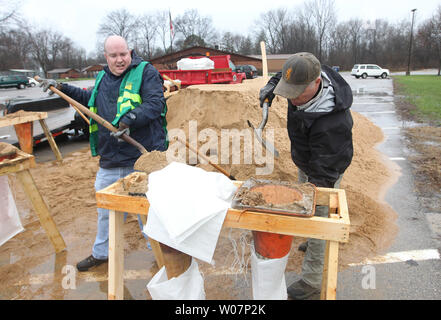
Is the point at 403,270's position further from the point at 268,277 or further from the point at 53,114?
the point at 53,114

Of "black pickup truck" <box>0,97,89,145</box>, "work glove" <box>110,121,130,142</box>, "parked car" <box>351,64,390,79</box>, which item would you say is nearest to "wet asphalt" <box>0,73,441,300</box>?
"work glove" <box>110,121,130,142</box>

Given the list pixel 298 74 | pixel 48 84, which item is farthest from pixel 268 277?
pixel 48 84

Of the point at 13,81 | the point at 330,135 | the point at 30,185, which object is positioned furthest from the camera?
the point at 13,81

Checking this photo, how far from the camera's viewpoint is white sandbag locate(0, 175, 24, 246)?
296cm

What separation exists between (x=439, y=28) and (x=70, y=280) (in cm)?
4392

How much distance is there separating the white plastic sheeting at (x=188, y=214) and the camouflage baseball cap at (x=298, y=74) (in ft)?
2.67

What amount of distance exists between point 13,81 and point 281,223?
34334 mm

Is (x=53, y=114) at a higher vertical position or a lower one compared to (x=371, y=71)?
lower

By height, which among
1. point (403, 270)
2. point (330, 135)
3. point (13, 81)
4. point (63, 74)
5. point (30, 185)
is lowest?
point (403, 270)

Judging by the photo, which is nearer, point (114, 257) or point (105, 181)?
point (114, 257)

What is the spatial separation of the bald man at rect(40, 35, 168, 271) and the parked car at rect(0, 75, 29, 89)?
32043 mm

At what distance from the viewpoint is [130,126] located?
2361 mm

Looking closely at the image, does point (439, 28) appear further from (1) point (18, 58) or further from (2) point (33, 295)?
(1) point (18, 58)
